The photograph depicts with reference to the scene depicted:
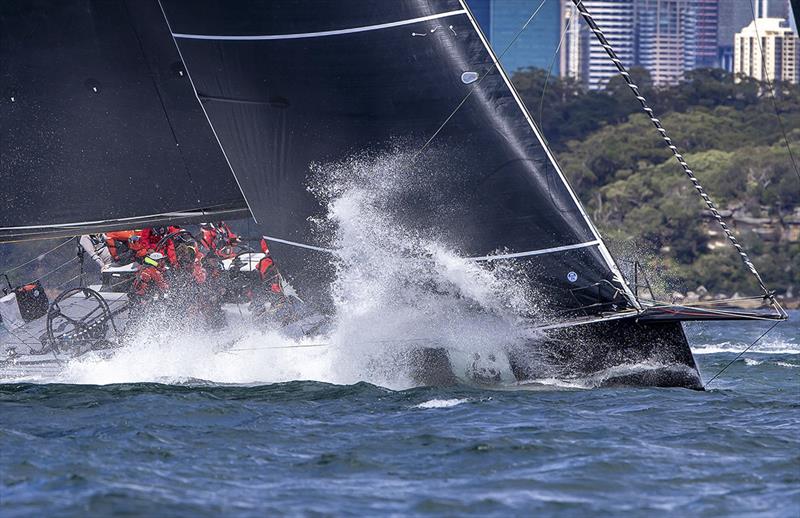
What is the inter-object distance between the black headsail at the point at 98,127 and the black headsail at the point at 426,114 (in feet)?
4.09

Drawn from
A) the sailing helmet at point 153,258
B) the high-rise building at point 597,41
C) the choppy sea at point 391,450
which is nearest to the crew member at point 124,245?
the sailing helmet at point 153,258

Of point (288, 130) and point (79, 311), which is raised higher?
point (288, 130)

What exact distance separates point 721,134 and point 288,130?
41958 mm

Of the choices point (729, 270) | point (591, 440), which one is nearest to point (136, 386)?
point (591, 440)

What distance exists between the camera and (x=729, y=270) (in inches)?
1714

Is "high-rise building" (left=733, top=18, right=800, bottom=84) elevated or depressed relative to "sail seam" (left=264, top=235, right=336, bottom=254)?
elevated

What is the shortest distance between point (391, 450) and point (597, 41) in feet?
390

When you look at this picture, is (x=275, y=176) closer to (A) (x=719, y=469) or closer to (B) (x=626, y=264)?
(B) (x=626, y=264)

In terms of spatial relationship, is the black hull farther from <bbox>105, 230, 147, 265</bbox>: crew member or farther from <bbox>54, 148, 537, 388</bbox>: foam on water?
<bbox>105, 230, 147, 265</bbox>: crew member

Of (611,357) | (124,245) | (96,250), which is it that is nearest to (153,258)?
(124,245)

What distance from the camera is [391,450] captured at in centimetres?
912

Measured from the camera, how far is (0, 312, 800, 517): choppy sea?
25.8 ft

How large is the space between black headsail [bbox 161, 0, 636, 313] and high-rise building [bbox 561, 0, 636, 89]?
111 m

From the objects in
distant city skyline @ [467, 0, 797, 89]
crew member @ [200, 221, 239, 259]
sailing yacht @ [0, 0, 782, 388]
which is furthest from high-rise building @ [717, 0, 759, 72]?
sailing yacht @ [0, 0, 782, 388]
